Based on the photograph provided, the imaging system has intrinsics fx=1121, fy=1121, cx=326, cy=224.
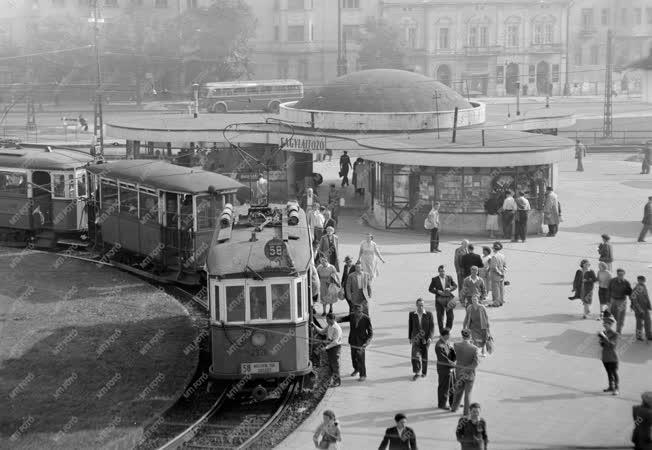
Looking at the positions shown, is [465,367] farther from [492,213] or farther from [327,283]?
[492,213]

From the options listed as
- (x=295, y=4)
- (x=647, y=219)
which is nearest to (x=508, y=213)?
(x=647, y=219)

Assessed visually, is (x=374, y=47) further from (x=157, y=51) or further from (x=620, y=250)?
(x=620, y=250)

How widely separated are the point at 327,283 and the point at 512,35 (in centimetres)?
8204

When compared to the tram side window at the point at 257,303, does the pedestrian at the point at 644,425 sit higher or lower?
lower

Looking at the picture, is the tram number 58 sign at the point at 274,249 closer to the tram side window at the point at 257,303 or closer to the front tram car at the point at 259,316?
the front tram car at the point at 259,316

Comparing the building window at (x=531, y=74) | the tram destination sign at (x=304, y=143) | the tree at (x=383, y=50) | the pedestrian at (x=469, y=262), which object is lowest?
the pedestrian at (x=469, y=262)

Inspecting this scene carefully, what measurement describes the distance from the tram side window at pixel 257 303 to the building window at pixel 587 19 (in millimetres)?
63304

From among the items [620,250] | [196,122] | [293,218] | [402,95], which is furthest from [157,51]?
[293,218]

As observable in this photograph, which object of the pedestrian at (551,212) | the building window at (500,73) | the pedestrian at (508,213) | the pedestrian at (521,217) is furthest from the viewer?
the building window at (500,73)

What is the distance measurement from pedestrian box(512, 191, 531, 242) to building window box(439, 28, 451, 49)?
233 ft

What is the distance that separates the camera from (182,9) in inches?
4090

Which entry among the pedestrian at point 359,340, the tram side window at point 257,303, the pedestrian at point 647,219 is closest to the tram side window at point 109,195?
the pedestrian at point 359,340

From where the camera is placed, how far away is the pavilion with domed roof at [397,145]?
113ft

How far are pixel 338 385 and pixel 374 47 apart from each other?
79.1 meters
